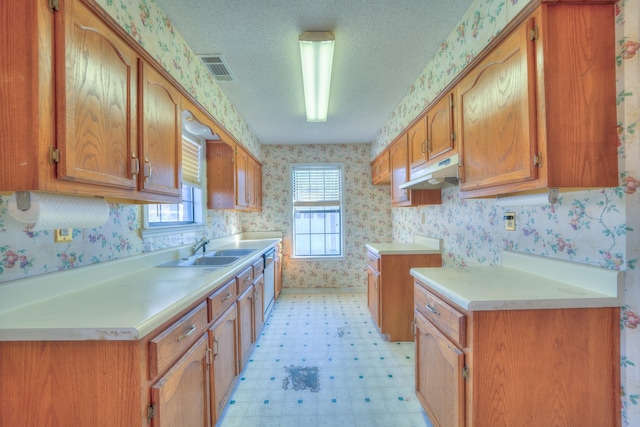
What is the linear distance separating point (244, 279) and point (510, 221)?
6.05ft

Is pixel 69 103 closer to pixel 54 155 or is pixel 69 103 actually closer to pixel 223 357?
pixel 54 155

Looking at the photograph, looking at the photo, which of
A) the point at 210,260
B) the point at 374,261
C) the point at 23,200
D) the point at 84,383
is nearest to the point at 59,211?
the point at 23,200

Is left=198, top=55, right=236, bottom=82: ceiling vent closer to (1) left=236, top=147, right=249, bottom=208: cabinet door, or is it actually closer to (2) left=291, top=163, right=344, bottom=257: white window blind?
(1) left=236, top=147, right=249, bottom=208: cabinet door

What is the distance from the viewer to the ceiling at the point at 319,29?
59.7 inches

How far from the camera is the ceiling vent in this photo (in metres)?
1.96

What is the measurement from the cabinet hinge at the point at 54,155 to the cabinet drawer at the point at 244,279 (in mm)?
1214

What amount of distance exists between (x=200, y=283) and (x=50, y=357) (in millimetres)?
566

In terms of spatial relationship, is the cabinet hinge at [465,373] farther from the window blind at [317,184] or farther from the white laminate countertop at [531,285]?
the window blind at [317,184]

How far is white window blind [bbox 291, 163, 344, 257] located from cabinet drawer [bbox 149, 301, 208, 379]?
10.3 feet

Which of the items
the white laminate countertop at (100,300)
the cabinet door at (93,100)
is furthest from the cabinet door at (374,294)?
the cabinet door at (93,100)

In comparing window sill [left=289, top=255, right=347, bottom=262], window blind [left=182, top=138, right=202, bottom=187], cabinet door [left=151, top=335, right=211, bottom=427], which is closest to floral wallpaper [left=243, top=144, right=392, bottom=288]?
window sill [left=289, top=255, right=347, bottom=262]

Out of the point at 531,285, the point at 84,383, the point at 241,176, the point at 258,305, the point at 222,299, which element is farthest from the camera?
the point at 241,176

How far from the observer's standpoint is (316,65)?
194 centimetres

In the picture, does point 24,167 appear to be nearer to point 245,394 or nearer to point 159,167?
point 159,167
